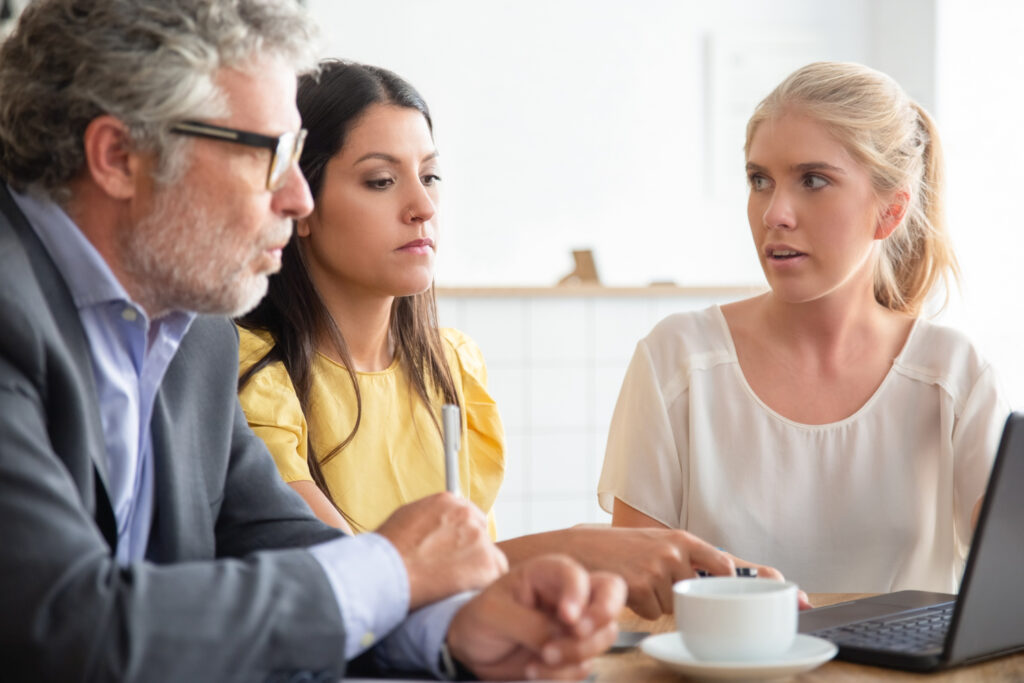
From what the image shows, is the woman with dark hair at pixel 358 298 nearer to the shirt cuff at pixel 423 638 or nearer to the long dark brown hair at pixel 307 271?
the long dark brown hair at pixel 307 271

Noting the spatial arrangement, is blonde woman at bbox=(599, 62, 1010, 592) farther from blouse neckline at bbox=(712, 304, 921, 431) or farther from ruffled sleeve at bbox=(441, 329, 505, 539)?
ruffled sleeve at bbox=(441, 329, 505, 539)

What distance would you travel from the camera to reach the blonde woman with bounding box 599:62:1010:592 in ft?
5.59

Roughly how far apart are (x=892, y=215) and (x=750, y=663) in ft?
3.57

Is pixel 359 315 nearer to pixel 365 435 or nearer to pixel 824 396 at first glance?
pixel 365 435

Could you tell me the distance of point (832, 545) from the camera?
5.63ft

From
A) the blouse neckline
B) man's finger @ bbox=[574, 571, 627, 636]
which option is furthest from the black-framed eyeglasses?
the blouse neckline

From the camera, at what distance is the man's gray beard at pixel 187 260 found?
104 centimetres

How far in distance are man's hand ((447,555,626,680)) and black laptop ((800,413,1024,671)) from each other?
23 cm

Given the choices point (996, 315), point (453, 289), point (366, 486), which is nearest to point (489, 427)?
point (366, 486)

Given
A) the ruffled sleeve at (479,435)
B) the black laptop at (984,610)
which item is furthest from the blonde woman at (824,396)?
the black laptop at (984,610)

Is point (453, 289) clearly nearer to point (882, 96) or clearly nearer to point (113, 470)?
point (882, 96)

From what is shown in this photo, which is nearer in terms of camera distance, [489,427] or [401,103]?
[401,103]

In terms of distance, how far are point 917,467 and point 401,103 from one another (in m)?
0.95

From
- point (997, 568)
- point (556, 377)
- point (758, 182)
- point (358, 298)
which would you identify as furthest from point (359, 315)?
point (556, 377)
